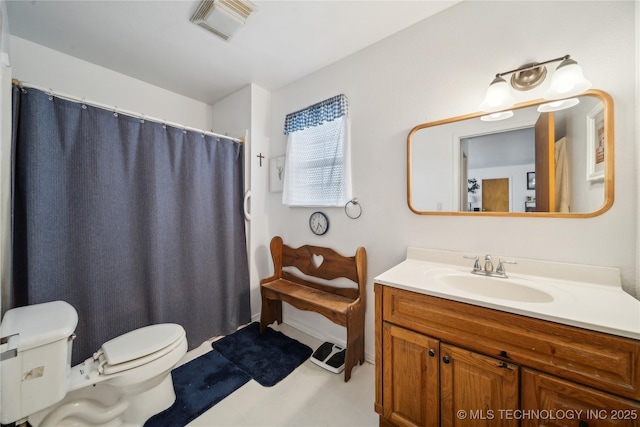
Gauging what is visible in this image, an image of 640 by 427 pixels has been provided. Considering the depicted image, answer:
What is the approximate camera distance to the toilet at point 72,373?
0.97 metres

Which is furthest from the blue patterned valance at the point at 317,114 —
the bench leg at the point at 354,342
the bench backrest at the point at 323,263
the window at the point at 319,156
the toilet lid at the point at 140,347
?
the toilet lid at the point at 140,347

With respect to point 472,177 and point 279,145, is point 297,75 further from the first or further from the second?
point 472,177

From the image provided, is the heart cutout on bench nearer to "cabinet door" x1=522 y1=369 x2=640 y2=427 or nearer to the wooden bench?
the wooden bench

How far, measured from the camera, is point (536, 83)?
1.21 m

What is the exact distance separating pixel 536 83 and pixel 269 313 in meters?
2.49

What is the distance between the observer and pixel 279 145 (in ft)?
7.93

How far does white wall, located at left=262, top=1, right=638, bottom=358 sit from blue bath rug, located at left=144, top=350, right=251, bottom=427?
30.0 inches

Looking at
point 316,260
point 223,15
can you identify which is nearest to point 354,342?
point 316,260

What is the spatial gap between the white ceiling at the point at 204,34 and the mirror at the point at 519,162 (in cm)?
81

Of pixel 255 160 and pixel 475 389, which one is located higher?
pixel 255 160

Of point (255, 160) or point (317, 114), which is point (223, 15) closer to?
point (317, 114)

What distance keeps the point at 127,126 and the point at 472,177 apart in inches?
92.2

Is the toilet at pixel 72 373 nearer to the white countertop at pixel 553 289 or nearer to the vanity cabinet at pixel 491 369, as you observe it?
the vanity cabinet at pixel 491 369

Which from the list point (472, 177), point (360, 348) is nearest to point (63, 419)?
point (360, 348)
